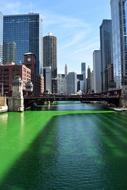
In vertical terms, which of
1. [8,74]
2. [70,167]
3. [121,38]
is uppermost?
[121,38]

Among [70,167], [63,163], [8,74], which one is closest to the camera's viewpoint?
[70,167]

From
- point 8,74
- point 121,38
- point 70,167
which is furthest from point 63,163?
point 121,38

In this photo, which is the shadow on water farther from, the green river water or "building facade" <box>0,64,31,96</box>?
"building facade" <box>0,64,31,96</box>

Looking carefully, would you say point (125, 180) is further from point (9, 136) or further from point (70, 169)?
point (9, 136)

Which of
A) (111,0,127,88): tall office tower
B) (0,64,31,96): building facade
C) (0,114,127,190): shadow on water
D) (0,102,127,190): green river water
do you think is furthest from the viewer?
(111,0,127,88): tall office tower

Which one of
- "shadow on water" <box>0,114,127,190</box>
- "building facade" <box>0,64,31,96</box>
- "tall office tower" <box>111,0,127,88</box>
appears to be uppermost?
"tall office tower" <box>111,0,127,88</box>

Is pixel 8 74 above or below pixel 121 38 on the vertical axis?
below

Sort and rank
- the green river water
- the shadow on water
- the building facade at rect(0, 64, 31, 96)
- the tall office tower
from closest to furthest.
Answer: the shadow on water < the green river water < the building facade at rect(0, 64, 31, 96) < the tall office tower

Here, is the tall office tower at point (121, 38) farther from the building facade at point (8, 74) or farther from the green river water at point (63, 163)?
the green river water at point (63, 163)

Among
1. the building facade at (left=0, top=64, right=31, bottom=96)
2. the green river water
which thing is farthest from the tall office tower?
the green river water

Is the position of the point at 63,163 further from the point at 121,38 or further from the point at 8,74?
the point at 121,38

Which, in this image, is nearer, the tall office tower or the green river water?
the green river water
